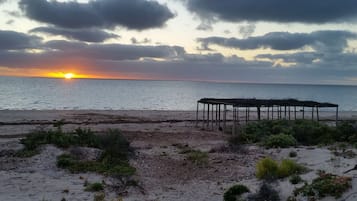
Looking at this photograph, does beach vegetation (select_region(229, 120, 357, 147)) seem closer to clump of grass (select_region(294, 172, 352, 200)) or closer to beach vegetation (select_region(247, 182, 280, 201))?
clump of grass (select_region(294, 172, 352, 200))

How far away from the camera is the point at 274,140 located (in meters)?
20.2

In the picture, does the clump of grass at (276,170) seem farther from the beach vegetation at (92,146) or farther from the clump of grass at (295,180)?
the beach vegetation at (92,146)

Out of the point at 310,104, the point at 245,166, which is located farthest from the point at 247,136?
the point at 310,104

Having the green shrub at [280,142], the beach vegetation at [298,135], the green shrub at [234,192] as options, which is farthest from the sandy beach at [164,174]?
the beach vegetation at [298,135]

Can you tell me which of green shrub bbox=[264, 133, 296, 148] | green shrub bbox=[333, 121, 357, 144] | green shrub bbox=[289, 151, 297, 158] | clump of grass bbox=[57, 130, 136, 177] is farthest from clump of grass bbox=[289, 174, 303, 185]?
green shrub bbox=[333, 121, 357, 144]

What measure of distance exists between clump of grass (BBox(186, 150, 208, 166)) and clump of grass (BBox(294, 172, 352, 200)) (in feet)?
19.9

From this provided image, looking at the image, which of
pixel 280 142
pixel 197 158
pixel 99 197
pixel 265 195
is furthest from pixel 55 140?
pixel 265 195

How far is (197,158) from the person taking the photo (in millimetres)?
17359

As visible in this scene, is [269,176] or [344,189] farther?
[269,176]

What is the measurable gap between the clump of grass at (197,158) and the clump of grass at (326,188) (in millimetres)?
6051

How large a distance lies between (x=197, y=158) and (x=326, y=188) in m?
7.61

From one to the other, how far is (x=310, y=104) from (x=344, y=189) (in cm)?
2107

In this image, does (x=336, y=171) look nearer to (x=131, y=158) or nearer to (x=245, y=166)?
(x=245, y=166)

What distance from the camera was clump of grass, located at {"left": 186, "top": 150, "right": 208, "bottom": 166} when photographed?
16688 millimetres
